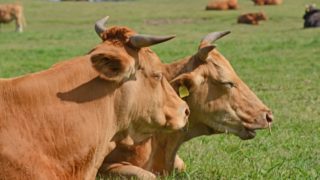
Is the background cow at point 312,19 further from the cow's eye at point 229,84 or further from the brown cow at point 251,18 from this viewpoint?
the cow's eye at point 229,84

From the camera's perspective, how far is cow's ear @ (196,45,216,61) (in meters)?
7.52

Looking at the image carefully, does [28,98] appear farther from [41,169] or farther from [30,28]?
[30,28]

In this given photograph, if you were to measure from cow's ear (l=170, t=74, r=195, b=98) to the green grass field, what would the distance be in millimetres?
852

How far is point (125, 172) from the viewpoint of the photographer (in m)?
7.28

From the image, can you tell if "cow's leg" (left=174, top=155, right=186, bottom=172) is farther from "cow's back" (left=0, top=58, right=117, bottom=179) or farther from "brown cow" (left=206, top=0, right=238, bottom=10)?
"brown cow" (left=206, top=0, right=238, bottom=10)

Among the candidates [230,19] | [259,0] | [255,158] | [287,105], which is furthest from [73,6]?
[255,158]

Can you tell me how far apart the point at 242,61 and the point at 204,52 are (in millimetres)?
15055

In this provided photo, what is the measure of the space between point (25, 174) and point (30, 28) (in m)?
40.8

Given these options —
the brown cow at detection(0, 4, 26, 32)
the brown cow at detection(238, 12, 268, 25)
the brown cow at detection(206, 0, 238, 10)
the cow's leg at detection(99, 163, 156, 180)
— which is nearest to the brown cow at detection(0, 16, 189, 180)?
the cow's leg at detection(99, 163, 156, 180)

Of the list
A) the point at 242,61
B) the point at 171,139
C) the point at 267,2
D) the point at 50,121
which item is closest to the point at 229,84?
the point at 171,139

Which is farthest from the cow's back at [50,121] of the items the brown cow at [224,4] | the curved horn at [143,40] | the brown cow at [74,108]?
the brown cow at [224,4]

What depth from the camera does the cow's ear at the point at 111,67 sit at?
Result: 534 cm

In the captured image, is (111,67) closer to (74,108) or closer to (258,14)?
(74,108)

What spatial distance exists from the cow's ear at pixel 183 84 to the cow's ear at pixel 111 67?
212cm
